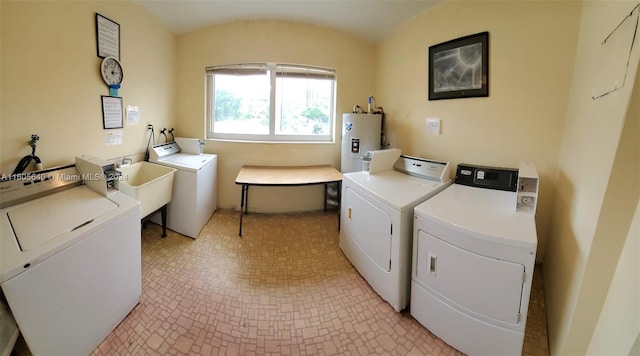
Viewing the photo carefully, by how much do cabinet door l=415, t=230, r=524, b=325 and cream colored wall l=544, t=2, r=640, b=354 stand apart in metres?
0.24

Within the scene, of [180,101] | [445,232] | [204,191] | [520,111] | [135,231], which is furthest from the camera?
[180,101]

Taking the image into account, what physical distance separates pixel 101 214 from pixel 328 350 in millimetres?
1570

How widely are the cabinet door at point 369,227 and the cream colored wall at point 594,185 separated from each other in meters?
0.94

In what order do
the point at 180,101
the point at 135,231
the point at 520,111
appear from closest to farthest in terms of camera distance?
the point at 135,231 → the point at 520,111 → the point at 180,101

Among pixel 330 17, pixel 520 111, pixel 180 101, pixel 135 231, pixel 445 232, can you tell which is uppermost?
pixel 330 17

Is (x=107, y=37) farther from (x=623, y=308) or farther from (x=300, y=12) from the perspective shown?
(x=623, y=308)

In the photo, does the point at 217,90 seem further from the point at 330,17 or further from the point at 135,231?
the point at 135,231

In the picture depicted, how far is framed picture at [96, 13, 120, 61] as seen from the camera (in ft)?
6.81

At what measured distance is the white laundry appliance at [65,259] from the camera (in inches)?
41.0

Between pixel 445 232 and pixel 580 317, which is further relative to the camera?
pixel 445 232

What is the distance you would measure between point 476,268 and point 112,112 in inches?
124

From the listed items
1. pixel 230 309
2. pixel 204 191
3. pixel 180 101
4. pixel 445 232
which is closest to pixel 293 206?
pixel 204 191

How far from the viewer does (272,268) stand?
2236 mm

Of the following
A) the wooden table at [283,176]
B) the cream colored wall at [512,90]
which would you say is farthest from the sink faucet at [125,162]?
the cream colored wall at [512,90]
